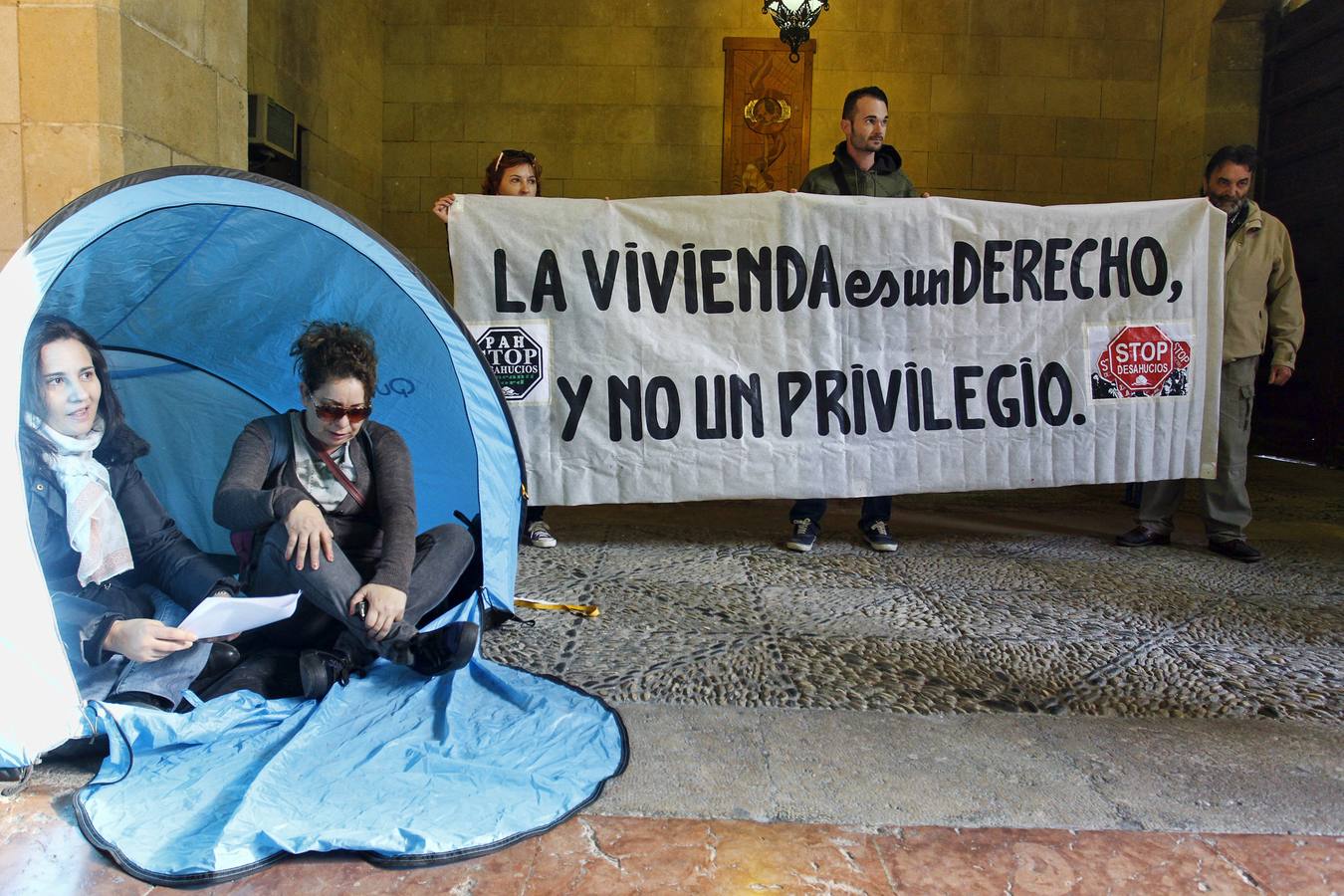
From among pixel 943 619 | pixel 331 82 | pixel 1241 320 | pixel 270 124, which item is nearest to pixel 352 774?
pixel 943 619

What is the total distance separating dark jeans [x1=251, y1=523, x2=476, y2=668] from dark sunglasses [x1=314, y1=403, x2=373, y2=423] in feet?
1.05

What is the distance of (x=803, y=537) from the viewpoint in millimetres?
4090

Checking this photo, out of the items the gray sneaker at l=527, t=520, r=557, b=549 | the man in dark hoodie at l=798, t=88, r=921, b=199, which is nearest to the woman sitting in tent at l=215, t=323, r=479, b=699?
the gray sneaker at l=527, t=520, r=557, b=549

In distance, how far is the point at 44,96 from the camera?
328cm

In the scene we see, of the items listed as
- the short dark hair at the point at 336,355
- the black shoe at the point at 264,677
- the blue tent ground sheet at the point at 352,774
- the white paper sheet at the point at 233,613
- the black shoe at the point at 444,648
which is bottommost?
the blue tent ground sheet at the point at 352,774

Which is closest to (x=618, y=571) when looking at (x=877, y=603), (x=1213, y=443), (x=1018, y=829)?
(x=877, y=603)

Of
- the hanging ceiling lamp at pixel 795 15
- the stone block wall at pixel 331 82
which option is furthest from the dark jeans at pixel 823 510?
the stone block wall at pixel 331 82

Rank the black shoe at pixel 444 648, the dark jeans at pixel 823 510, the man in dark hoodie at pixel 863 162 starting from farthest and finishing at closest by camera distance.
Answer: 1. the dark jeans at pixel 823 510
2. the man in dark hoodie at pixel 863 162
3. the black shoe at pixel 444 648

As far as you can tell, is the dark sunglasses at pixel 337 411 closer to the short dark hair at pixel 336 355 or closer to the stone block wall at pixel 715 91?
the short dark hair at pixel 336 355

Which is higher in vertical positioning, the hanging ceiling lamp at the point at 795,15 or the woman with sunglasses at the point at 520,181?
the hanging ceiling lamp at the point at 795,15

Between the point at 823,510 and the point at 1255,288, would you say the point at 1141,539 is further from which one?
the point at 823,510

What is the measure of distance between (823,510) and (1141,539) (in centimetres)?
146

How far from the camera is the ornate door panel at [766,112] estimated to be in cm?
856

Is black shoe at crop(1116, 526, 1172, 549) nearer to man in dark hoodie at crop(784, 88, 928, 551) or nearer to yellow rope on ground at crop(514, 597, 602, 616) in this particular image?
man in dark hoodie at crop(784, 88, 928, 551)
